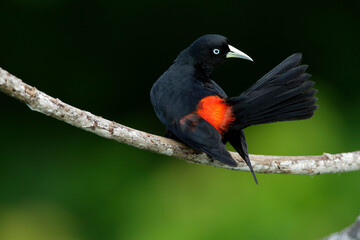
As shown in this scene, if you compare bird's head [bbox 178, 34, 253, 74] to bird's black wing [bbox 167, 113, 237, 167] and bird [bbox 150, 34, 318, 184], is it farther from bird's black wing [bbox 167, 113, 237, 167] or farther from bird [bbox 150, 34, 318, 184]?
bird's black wing [bbox 167, 113, 237, 167]

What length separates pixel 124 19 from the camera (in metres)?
→ 4.55

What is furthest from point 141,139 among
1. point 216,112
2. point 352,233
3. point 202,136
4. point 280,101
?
point 352,233

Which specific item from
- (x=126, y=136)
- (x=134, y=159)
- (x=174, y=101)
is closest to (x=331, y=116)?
(x=134, y=159)

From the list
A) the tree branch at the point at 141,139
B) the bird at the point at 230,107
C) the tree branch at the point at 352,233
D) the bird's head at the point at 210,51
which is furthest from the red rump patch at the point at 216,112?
the tree branch at the point at 352,233

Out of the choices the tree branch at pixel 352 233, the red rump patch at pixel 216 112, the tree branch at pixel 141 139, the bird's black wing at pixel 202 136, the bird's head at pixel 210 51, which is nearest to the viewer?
the tree branch at pixel 352 233

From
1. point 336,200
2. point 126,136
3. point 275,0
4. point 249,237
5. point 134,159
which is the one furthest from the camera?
point 275,0

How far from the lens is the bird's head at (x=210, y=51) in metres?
2.69

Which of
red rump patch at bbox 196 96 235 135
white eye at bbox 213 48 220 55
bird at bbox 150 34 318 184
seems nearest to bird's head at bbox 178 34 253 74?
white eye at bbox 213 48 220 55

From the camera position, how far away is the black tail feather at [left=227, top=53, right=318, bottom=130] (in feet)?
7.30

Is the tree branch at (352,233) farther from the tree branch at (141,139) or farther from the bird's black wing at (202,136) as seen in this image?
the tree branch at (141,139)

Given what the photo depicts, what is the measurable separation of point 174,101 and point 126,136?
336 mm

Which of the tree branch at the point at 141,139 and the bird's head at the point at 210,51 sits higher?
the bird's head at the point at 210,51

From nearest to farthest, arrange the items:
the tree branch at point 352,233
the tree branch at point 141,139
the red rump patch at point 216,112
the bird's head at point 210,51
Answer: the tree branch at point 352,233 < the tree branch at point 141,139 < the red rump patch at point 216,112 < the bird's head at point 210,51

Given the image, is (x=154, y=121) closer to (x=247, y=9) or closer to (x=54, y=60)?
(x=54, y=60)
